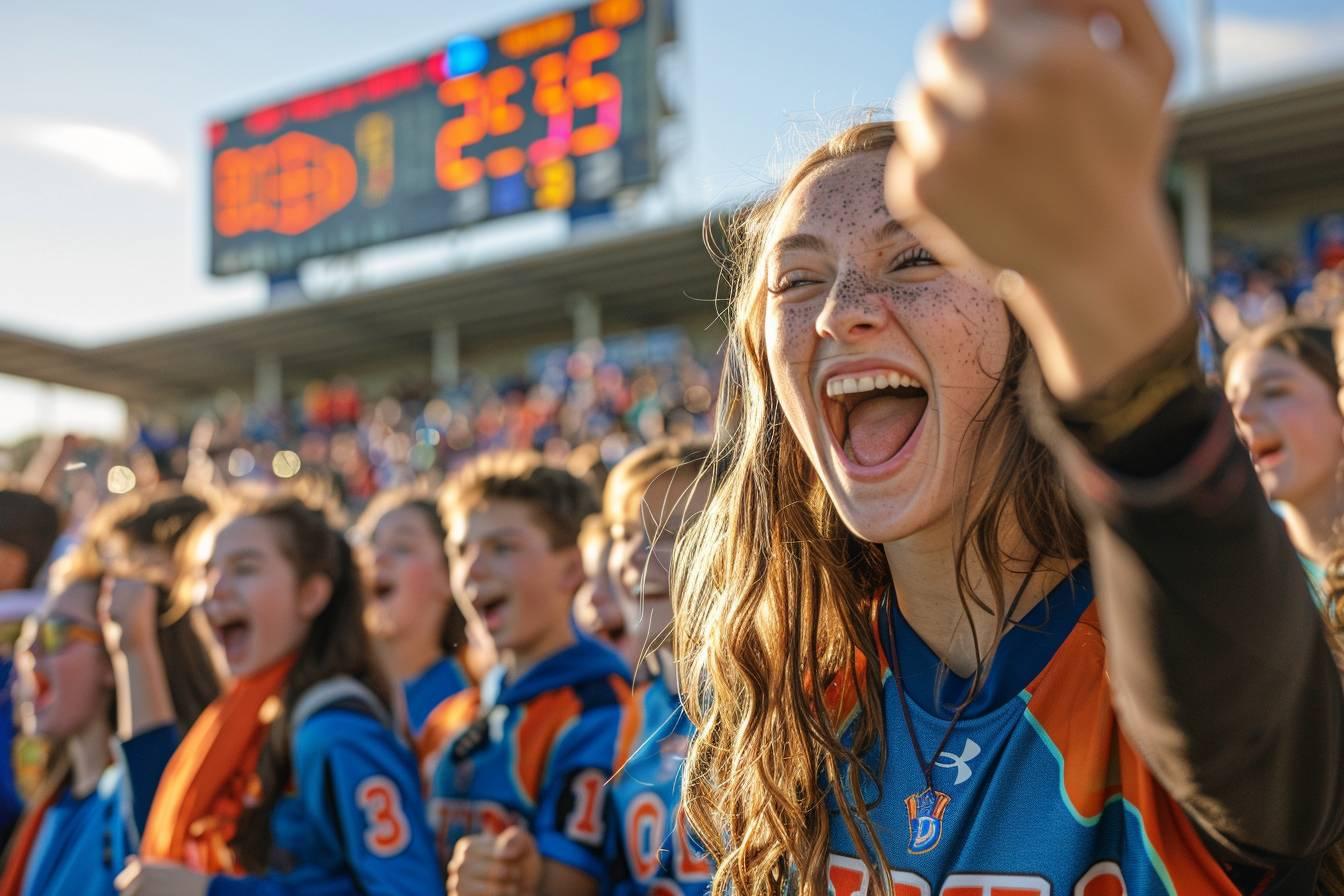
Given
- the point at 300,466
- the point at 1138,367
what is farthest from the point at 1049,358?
the point at 300,466

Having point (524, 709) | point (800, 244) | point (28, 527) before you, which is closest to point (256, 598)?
point (524, 709)

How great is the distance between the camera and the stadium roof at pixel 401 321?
1895 centimetres

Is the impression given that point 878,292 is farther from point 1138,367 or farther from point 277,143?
point 277,143

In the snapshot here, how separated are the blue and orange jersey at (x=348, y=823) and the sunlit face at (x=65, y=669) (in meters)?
1.04

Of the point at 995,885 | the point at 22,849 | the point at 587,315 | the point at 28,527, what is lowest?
the point at 22,849

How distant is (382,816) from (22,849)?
146cm

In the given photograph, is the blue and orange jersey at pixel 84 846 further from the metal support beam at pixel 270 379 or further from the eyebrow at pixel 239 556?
the metal support beam at pixel 270 379

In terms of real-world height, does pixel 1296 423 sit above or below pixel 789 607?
above

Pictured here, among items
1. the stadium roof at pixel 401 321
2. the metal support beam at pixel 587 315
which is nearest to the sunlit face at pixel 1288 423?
the stadium roof at pixel 401 321

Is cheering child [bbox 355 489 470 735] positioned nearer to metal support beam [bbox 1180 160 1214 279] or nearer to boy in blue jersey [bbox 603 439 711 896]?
boy in blue jersey [bbox 603 439 711 896]

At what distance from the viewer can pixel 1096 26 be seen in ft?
1.87

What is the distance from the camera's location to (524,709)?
3.03 meters

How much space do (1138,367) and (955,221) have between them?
15cm

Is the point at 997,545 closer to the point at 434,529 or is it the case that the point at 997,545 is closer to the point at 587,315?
the point at 434,529
